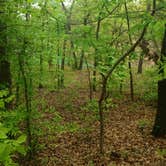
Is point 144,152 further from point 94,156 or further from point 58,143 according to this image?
point 58,143

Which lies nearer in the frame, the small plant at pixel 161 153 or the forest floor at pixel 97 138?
the small plant at pixel 161 153

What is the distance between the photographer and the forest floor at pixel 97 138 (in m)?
9.02

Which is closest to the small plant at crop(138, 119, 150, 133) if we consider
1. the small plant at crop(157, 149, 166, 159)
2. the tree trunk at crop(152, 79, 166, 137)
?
the tree trunk at crop(152, 79, 166, 137)

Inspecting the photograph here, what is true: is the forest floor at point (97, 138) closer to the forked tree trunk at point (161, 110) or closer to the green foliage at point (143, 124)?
the green foliage at point (143, 124)

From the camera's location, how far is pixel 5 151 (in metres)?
2.34

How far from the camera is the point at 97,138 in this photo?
10.9 metres

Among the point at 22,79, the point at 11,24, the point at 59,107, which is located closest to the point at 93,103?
the point at 59,107

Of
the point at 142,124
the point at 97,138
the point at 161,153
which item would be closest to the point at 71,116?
the point at 97,138

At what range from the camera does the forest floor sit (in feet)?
29.6

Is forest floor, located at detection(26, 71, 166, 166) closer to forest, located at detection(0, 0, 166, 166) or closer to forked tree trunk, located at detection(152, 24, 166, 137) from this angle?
forest, located at detection(0, 0, 166, 166)

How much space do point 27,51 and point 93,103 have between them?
6.58 meters

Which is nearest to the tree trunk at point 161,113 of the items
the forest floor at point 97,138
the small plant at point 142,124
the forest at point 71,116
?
the forest at point 71,116

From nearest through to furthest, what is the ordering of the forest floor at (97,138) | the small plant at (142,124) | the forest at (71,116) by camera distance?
the forest at (71,116) < the forest floor at (97,138) < the small plant at (142,124)

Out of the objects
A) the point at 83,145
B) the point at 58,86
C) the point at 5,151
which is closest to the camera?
the point at 5,151
